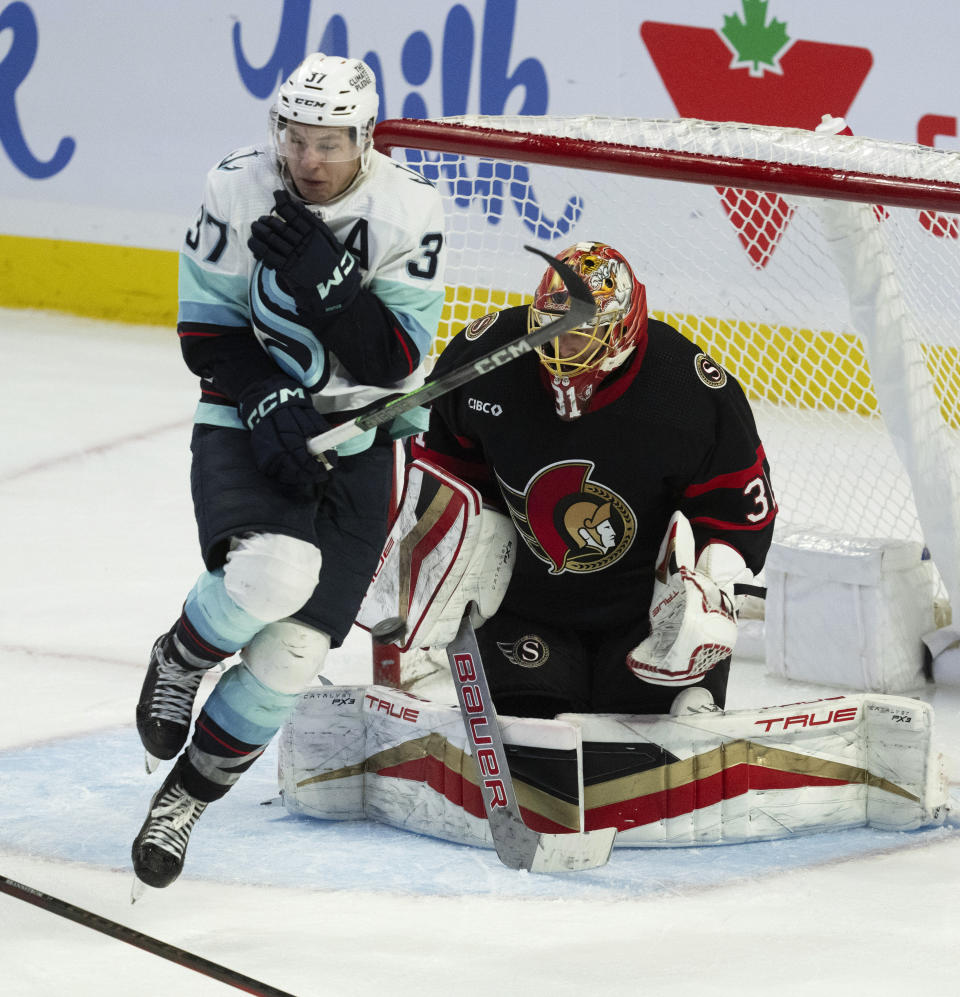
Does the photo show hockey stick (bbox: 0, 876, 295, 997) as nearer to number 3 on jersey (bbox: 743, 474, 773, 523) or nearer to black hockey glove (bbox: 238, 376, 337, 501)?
black hockey glove (bbox: 238, 376, 337, 501)

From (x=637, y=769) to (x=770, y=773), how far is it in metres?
0.19

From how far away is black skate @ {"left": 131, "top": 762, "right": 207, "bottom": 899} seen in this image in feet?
7.04

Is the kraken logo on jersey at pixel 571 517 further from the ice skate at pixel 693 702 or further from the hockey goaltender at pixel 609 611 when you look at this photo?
the ice skate at pixel 693 702

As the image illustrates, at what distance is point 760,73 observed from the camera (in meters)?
5.00

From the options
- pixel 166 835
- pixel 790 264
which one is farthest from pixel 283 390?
pixel 790 264

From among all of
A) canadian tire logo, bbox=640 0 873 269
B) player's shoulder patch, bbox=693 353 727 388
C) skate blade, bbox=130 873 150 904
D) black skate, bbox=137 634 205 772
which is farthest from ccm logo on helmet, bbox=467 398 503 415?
canadian tire logo, bbox=640 0 873 269

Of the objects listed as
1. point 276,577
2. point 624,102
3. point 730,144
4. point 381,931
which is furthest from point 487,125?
point 624,102

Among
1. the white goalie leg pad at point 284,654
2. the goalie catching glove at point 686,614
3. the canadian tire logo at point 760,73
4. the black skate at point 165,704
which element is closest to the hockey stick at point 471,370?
the white goalie leg pad at point 284,654

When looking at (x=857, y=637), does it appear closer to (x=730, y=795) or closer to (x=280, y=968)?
(x=730, y=795)

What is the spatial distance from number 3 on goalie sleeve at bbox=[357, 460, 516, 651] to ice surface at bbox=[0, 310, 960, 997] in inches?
12.0

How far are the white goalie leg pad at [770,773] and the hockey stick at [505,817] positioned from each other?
77mm

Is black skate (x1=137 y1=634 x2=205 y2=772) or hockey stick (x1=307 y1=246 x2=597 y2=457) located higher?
hockey stick (x1=307 y1=246 x2=597 y2=457)

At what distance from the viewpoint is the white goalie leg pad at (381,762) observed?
246cm

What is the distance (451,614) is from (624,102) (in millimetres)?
3056
